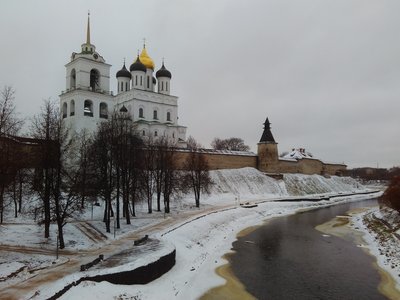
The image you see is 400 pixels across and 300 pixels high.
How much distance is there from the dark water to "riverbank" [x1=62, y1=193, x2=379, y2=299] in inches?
46.0

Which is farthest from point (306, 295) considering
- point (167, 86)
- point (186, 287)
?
point (167, 86)

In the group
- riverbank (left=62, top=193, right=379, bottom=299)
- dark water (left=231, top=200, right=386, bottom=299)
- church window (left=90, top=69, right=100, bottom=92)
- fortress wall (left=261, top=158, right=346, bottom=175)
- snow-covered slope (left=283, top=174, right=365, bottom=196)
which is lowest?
dark water (left=231, top=200, right=386, bottom=299)

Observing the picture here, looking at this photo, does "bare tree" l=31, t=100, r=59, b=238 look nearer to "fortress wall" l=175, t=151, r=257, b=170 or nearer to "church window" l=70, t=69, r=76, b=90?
"church window" l=70, t=69, r=76, b=90

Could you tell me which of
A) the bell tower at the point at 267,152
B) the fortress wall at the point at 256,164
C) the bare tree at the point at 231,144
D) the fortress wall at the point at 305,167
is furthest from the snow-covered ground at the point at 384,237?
the bare tree at the point at 231,144

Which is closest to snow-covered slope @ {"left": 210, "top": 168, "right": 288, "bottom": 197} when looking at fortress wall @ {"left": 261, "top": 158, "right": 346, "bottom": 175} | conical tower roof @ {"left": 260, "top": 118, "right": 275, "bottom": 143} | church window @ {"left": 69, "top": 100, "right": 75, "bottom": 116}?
fortress wall @ {"left": 261, "top": 158, "right": 346, "bottom": 175}

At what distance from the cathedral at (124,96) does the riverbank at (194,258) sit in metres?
16.4

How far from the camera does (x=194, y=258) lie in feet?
59.1

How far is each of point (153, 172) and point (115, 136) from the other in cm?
1046

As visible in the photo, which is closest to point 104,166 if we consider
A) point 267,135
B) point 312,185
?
point 267,135

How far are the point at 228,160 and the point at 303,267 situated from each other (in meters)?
41.0

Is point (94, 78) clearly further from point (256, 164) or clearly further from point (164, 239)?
point (256, 164)

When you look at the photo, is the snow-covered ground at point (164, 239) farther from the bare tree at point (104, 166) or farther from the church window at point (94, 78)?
the church window at point (94, 78)

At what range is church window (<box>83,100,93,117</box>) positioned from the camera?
1586 inches

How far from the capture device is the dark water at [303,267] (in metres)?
13.4
